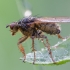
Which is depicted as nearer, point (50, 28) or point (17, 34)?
point (50, 28)

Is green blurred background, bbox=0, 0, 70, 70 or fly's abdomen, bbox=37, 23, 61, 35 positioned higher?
fly's abdomen, bbox=37, 23, 61, 35

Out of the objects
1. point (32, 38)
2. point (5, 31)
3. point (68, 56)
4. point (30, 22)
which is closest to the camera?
point (68, 56)

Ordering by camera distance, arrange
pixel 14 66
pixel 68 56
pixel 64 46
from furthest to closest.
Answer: pixel 14 66
pixel 64 46
pixel 68 56

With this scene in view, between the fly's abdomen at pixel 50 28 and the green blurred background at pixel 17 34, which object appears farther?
the green blurred background at pixel 17 34

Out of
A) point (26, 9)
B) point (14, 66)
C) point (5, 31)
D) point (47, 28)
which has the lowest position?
point (14, 66)

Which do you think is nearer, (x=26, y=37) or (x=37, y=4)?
(x=26, y=37)

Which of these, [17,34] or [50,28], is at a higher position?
[50,28]

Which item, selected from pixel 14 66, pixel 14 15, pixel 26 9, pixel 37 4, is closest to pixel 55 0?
pixel 37 4

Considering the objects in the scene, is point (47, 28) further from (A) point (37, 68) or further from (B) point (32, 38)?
(A) point (37, 68)

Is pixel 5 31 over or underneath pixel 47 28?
underneath

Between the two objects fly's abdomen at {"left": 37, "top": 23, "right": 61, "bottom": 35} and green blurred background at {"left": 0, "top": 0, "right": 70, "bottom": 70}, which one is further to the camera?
green blurred background at {"left": 0, "top": 0, "right": 70, "bottom": 70}

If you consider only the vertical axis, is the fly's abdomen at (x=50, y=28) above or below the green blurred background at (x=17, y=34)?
above
